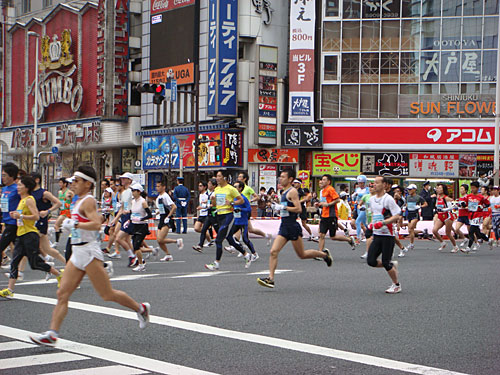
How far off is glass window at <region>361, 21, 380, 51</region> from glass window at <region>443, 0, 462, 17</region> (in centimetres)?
394

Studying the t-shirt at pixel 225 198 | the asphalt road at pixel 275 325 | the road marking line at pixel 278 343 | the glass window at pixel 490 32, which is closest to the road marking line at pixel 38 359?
the asphalt road at pixel 275 325

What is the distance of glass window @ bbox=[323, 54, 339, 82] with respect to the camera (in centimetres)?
4572

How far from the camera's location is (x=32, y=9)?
68.8 metres

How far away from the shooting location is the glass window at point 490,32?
43.8m

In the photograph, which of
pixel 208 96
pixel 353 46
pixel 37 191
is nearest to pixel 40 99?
pixel 208 96

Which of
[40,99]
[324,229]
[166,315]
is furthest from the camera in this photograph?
[40,99]

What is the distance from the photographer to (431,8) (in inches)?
1757

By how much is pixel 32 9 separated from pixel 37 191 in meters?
59.0

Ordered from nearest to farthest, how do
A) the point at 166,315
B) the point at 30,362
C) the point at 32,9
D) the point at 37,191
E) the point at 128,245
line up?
the point at 30,362
the point at 166,315
the point at 37,191
the point at 128,245
the point at 32,9

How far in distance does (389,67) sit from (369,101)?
2.30 m

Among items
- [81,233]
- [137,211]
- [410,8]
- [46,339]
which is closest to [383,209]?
[137,211]

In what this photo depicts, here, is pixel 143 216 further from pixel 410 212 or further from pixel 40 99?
pixel 40 99

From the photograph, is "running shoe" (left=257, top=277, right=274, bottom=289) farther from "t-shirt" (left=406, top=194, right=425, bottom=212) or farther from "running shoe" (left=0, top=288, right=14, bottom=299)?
"t-shirt" (left=406, top=194, right=425, bottom=212)

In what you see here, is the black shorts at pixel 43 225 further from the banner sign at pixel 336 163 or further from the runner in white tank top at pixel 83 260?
the banner sign at pixel 336 163
